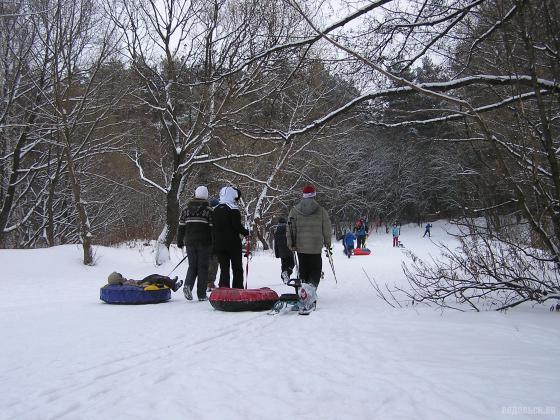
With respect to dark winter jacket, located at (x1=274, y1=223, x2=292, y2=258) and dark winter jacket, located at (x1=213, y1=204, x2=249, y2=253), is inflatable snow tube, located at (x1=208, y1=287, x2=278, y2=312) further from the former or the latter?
dark winter jacket, located at (x1=274, y1=223, x2=292, y2=258)

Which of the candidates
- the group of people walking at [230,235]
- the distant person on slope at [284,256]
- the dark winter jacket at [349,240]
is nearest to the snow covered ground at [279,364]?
the group of people walking at [230,235]

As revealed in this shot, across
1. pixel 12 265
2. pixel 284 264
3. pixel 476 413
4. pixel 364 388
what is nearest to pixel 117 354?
pixel 364 388

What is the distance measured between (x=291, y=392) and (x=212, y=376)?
696mm

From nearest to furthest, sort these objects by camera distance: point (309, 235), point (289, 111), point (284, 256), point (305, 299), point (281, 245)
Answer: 1. point (305, 299)
2. point (309, 235)
3. point (284, 256)
4. point (281, 245)
5. point (289, 111)

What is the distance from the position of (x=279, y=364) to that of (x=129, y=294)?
15.4 ft

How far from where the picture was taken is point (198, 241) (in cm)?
823

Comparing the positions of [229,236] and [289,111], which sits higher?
[289,111]

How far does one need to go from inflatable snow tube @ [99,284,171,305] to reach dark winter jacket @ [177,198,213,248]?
3.00 feet

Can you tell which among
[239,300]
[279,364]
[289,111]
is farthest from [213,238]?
[289,111]

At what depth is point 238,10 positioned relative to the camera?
1473cm

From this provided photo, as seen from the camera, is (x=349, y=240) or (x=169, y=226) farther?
(x=349, y=240)

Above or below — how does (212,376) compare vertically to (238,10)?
below

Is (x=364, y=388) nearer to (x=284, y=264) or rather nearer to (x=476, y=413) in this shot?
(x=476, y=413)

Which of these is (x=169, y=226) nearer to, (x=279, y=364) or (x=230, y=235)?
(x=230, y=235)
